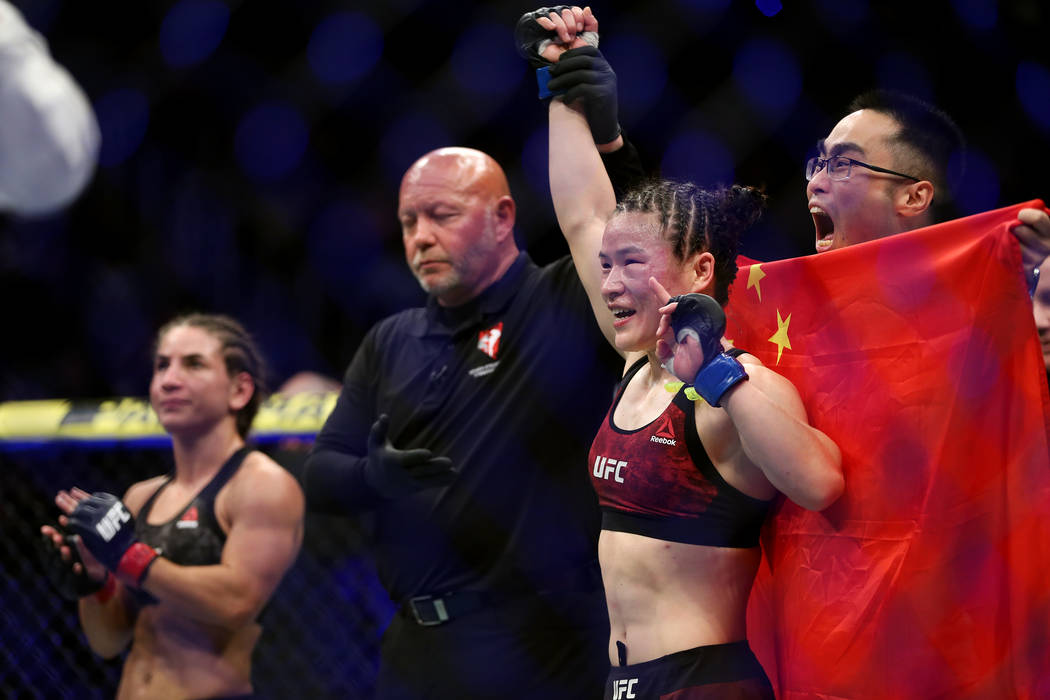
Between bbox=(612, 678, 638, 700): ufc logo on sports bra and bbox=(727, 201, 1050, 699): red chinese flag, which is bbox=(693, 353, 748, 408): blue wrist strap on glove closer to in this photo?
bbox=(727, 201, 1050, 699): red chinese flag

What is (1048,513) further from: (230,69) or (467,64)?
(230,69)

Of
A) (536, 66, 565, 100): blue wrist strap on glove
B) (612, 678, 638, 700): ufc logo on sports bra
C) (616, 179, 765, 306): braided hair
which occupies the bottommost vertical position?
(612, 678, 638, 700): ufc logo on sports bra

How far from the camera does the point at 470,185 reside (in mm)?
2416

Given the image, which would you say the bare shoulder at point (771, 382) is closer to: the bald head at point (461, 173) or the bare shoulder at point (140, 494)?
the bald head at point (461, 173)

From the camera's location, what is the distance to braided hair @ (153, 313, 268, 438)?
2.95 metres

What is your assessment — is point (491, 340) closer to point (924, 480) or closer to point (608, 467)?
point (608, 467)

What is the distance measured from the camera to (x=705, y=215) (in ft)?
5.51

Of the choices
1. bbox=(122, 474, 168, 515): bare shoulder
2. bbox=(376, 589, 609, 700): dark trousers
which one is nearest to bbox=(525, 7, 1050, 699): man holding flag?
bbox=(376, 589, 609, 700): dark trousers

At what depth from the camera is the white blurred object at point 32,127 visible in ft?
4.25

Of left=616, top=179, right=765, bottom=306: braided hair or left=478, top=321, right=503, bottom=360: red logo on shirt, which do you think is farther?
left=478, top=321, right=503, bottom=360: red logo on shirt

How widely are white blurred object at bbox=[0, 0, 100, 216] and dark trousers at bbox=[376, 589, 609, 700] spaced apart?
1162 mm

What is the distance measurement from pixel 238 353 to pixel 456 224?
3.04 ft

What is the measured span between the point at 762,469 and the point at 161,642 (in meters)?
1.83

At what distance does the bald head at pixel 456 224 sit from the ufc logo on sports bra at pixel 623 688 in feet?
3.47
